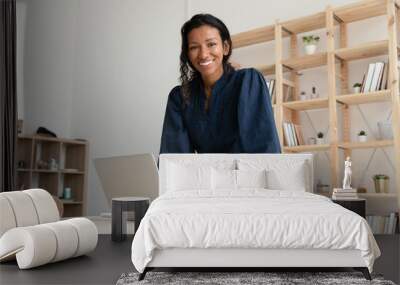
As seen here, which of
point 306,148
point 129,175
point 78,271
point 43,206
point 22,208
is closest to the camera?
point 78,271

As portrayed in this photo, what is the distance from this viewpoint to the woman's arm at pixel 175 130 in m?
3.59

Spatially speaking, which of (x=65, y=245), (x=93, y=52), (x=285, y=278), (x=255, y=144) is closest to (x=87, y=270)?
(x=65, y=245)

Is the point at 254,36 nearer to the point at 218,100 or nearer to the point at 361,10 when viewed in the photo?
the point at 361,10

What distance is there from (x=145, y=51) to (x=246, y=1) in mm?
1594

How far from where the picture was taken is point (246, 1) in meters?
5.64

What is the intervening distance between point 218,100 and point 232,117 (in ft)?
0.55

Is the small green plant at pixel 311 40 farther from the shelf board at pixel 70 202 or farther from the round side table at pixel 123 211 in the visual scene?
the shelf board at pixel 70 202

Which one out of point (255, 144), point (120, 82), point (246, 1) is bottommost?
point (255, 144)

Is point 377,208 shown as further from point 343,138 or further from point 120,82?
point 120,82

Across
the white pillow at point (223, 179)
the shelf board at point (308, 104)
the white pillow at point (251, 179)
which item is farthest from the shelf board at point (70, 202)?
the white pillow at point (251, 179)

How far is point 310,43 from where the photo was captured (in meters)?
4.82

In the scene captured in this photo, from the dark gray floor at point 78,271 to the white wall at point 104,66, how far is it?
3306 mm

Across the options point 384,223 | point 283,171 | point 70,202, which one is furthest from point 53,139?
point 384,223

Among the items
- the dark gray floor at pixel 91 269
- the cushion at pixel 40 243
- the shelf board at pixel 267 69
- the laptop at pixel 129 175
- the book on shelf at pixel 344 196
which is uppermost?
the shelf board at pixel 267 69
